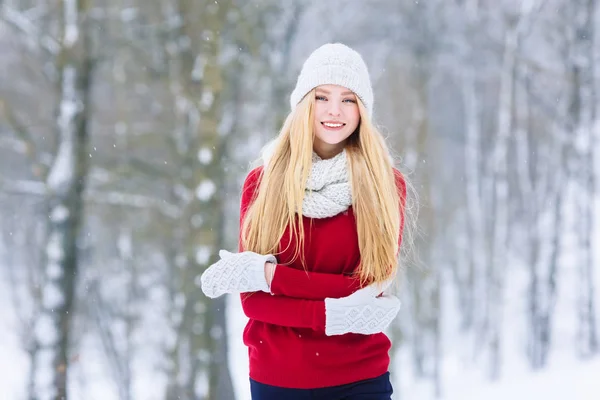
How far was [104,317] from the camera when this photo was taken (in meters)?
5.70

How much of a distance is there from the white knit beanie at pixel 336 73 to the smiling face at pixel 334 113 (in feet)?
0.06

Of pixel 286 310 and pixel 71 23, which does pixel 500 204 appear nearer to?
pixel 71 23

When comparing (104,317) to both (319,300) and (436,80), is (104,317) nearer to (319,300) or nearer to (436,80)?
(436,80)

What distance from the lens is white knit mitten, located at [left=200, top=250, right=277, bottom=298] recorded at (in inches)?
54.3

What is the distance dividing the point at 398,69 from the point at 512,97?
40.8 inches

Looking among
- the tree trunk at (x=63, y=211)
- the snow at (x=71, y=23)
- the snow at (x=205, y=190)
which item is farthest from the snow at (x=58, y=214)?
the snow at (x=71, y=23)

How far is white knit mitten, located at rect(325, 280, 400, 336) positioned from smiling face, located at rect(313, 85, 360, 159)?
368 mm

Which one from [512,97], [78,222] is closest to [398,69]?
[512,97]

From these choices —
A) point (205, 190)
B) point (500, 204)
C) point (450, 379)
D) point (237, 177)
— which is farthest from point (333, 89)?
point (450, 379)

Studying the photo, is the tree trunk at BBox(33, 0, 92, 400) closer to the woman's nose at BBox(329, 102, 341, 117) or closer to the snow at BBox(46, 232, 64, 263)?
the snow at BBox(46, 232, 64, 263)

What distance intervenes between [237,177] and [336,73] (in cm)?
294

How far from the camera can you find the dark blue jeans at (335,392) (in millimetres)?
1407

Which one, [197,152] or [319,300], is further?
[197,152]

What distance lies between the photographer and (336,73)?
1.50 meters
